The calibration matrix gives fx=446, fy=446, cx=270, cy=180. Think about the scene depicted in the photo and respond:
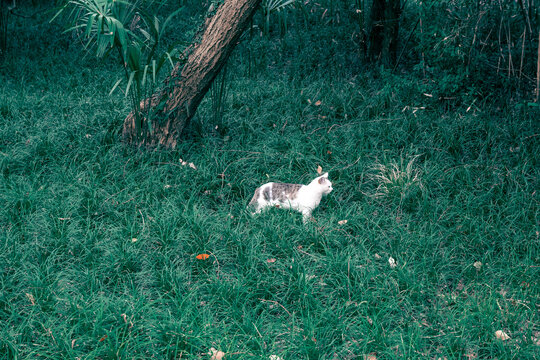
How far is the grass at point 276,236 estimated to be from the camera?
2090 millimetres

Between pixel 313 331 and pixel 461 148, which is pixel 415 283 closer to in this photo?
pixel 313 331

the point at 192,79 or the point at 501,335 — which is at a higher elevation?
the point at 192,79

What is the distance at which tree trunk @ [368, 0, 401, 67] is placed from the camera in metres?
5.35

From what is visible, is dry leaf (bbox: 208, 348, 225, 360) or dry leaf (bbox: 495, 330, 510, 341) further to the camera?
dry leaf (bbox: 495, 330, 510, 341)

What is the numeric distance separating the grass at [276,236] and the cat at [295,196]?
0.32 feet

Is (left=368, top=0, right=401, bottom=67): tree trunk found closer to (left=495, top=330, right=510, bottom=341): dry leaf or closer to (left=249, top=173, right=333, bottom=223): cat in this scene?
(left=249, top=173, right=333, bottom=223): cat

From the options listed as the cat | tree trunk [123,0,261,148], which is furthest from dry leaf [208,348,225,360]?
tree trunk [123,0,261,148]

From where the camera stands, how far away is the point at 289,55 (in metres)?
6.64

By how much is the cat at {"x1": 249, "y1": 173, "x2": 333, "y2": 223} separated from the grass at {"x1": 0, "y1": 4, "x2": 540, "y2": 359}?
10 centimetres

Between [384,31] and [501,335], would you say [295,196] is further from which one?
[384,31]

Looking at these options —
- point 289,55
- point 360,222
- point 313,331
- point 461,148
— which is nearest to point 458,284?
point 360,222

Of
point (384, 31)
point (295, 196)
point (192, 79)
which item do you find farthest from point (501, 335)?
point (384, 31)

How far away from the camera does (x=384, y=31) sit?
17.9 feet

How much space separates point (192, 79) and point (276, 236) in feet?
5.99
